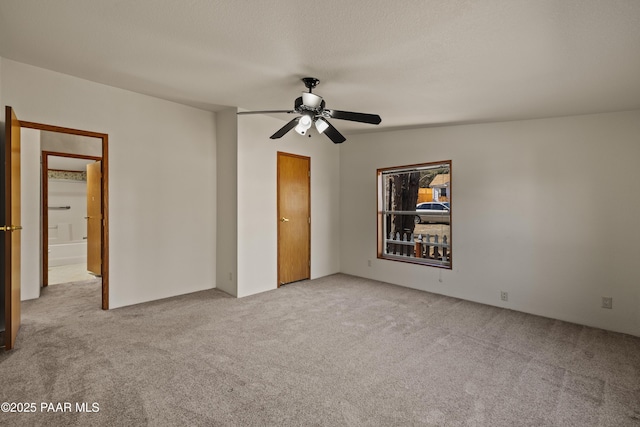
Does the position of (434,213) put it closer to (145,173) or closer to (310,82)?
(310,82)

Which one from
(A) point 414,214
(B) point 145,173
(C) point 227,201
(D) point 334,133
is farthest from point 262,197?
(A) point 414,214

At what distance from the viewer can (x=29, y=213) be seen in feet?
12.5

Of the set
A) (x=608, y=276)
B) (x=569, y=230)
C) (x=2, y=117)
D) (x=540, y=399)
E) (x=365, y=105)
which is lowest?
(x=540, y=399)

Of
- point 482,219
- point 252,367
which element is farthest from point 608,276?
point 252,367

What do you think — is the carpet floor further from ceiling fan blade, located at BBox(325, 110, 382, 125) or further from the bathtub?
the bathtub

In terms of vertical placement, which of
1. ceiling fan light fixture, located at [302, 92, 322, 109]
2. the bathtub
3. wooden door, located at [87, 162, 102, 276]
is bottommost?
the bathtub

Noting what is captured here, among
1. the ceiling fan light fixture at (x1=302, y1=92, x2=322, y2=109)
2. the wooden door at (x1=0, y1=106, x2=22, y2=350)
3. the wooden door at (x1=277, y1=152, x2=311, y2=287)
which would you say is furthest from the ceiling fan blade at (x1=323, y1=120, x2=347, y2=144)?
the wooden door at (x1=0, y1=106, x2=22, y2=350)

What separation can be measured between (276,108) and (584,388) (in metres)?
4.01

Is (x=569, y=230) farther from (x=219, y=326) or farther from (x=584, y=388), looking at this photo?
(x=219, y=326)

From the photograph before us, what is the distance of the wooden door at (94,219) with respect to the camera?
5240 mm

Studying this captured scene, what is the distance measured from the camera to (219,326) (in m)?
3.19

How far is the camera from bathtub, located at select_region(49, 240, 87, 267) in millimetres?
5996

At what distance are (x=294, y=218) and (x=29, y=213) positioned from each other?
3.38 metres

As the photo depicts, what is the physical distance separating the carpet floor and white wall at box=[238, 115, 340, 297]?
0.76 metres
